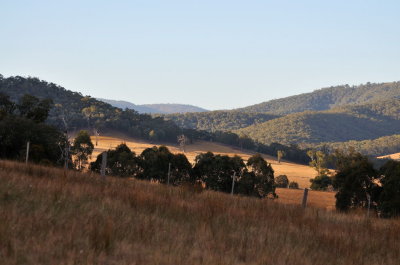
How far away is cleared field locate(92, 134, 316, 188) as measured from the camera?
409 ft

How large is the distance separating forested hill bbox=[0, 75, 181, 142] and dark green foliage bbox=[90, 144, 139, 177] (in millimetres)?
99545

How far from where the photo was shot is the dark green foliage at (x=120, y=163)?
5525 centimetres

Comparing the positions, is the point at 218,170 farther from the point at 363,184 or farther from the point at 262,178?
the point at 363,184

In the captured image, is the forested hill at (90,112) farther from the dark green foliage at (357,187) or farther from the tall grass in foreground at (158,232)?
the tall grass in foreground at (158,232)

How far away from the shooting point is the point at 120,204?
9039 millimetres

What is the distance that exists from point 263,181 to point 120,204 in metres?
47.9

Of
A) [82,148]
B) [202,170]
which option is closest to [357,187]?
[202,170]

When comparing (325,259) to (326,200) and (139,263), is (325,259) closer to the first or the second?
(139,263)

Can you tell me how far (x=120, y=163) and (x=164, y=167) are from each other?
210 inches

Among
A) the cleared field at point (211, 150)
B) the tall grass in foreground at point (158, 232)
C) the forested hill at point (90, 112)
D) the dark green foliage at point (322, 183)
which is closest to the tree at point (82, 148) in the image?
the dark green foliage at point (322, 183)

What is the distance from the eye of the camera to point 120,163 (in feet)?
185

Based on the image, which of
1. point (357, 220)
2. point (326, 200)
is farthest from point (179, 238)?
point (326, 200)

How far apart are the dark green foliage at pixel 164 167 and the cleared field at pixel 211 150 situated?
2189 inches

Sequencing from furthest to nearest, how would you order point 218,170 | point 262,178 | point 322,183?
point 322,183 → point 262,178 → point 218,170
